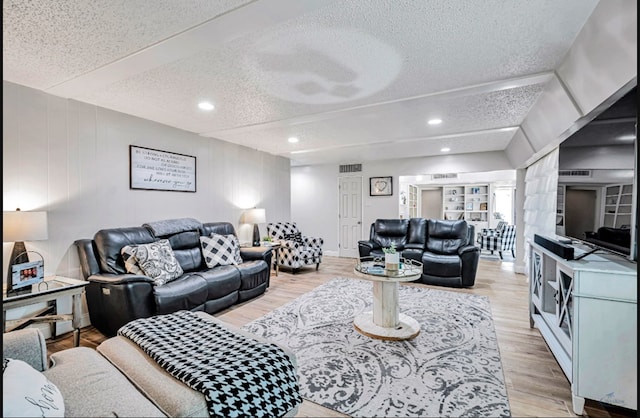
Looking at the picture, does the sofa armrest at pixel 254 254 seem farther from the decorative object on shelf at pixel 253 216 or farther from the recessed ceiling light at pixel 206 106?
the recessed ceiling light at pixel 206 106

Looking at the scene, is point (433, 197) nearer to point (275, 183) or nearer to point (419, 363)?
point (275, 183)

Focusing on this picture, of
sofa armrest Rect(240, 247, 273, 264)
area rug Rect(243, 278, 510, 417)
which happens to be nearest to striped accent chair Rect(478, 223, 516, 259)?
area rug Rect(243, 278, 510, 417)

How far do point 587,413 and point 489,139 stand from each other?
3.87 m

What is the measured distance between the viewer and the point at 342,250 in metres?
7.23

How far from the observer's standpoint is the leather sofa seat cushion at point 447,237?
492cm

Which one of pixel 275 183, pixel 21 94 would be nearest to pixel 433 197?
pixel 275 183

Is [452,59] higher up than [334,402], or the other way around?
[452,59]

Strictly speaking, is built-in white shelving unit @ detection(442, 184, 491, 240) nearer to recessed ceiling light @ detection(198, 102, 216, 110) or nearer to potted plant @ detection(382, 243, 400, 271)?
potted plant @ detection(382, 243, 400, 271)

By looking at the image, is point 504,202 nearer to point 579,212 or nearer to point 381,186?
point 381,186

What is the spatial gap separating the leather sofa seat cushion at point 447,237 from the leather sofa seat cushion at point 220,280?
3.23m

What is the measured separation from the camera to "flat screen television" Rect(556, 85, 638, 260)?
1783 millimetres

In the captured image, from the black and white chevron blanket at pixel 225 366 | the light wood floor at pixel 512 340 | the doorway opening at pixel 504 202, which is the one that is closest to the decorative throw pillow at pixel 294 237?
the light wood floor at pixel 512 340

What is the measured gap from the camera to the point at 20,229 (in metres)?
2.36

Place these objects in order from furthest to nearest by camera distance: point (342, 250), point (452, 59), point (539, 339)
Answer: point (342, 250)
point (539, 339)
point (452, 59)
